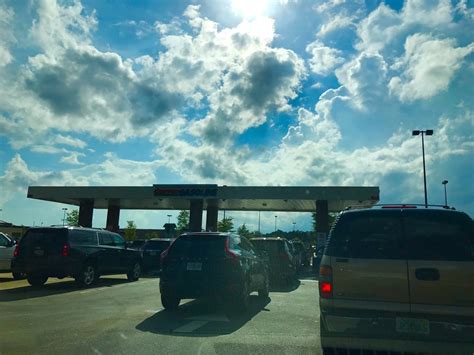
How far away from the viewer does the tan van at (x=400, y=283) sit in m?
5.33

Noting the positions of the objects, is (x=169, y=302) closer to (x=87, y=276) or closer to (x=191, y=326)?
(x=191, y=326)

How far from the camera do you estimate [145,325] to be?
8898 mm

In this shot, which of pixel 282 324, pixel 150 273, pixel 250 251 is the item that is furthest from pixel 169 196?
pixel 282 324

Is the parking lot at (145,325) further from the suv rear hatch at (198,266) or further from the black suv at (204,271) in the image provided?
the suv rear hatch at (198,266)

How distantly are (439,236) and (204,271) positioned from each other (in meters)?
5.87

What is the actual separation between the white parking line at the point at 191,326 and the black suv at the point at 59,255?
23.2ft

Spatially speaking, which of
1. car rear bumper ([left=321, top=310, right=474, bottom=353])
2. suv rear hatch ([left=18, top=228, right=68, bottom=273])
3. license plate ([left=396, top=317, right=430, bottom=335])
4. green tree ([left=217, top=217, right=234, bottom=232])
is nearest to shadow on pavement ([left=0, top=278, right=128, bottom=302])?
suv rear hatch ([left=18, top=228, right=68, bottom=273])

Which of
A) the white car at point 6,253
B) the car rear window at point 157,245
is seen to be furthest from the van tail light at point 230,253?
the car rear window at point 157,245

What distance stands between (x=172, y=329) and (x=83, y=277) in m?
7.80

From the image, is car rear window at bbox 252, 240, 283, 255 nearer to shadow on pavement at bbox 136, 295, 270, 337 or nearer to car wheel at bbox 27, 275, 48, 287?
shadow on pavement at bbox 136, 295, 270, 337

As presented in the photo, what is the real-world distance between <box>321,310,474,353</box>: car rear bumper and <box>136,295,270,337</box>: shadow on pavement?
9.64ft

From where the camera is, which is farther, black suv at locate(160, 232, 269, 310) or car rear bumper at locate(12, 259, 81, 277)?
car rear bumper at locate(12, 259, 81, 277)

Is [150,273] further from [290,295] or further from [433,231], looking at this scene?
[433,231]

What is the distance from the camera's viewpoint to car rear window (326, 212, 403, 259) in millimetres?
5762
